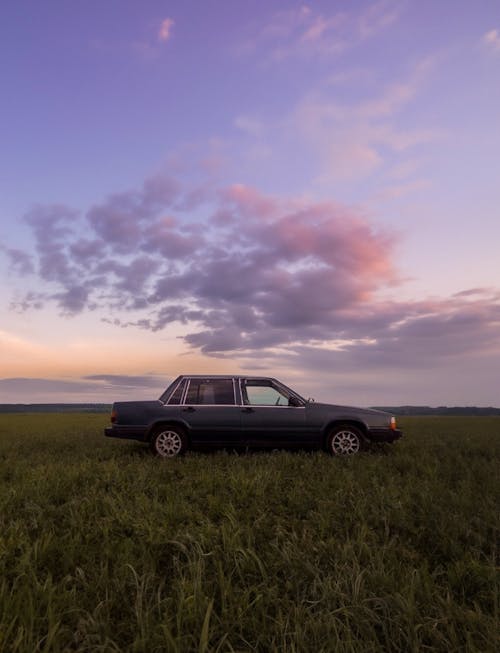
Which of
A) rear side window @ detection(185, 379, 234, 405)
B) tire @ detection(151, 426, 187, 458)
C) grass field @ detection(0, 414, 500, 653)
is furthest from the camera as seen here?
rear side window @ detection(185, 379, 234, 405)

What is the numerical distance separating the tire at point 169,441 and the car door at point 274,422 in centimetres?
141

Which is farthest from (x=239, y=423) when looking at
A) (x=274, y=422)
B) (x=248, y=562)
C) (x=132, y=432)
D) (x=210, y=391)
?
(x=248, y=562)

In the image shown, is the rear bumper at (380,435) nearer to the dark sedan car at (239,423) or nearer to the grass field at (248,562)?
the dark sedan car at (239,423)

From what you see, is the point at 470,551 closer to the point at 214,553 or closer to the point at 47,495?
the point at 214,553

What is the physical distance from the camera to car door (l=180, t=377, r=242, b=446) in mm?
9781

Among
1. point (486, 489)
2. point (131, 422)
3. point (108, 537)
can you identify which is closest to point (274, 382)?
point (131, 422)

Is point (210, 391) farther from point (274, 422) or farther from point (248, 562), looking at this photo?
point (248, 562)

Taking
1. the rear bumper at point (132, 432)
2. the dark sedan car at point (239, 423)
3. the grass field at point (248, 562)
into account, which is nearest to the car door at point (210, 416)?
the dark sedan car at point (239, 423)

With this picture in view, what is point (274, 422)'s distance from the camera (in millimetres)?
9875

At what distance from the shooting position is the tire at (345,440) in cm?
981

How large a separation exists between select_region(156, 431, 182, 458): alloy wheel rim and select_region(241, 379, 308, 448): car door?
1.50m

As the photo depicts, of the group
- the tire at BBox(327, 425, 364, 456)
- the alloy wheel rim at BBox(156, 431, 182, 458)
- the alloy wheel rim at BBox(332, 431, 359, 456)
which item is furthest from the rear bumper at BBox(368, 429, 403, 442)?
the alloy wheel rim at BBox(156, 431, 182, 458)

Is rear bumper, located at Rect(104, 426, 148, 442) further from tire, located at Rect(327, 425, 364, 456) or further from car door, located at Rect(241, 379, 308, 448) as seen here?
tire, located at Rect(327, 425, 364, 456)

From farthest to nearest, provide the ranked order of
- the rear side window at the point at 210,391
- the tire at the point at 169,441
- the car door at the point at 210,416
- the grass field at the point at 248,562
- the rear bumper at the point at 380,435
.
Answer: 1. the rear side window at the point at 210,391
2. the rear bumper at the point at 380,435
3. the car door at the point at 210,416
4. the tire at the point at 169,441
5. the grass field at the point at 248,562
